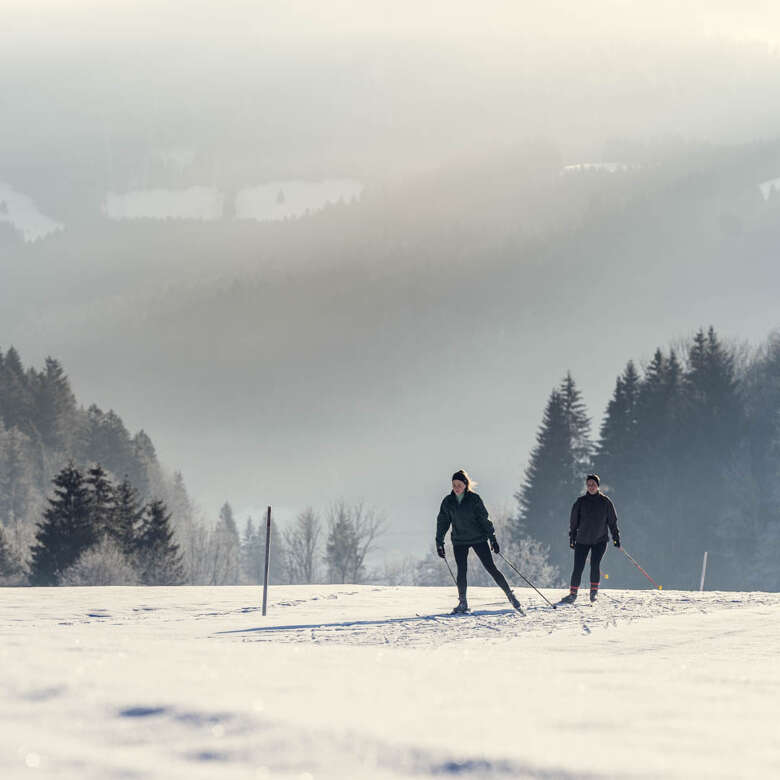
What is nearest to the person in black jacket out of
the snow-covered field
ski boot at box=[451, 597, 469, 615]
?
ski boot at box=[451, 597, 469, 615]

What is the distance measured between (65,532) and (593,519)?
5079 cm

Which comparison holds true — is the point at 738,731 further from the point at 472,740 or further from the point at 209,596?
the point at 209,596

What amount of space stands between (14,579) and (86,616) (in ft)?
211

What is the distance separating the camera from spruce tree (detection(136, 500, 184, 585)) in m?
67.2

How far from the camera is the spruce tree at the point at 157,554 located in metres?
67.2

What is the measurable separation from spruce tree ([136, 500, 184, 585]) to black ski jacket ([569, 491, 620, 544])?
5132 centimetres

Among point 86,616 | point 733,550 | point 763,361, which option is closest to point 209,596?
point 86,616

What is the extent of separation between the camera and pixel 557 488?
94750 mm

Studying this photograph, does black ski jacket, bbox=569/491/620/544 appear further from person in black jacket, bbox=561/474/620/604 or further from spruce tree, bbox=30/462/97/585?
spruce tree, bbox=30/462/97/585

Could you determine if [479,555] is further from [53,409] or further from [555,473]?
[53,409]

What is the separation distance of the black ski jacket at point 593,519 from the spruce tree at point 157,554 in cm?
5132

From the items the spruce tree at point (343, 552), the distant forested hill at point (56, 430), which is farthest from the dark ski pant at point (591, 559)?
the distant forested hill at point (56, 430)

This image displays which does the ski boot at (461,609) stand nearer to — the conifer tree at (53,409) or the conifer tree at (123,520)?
the conifer tree at (123,520)

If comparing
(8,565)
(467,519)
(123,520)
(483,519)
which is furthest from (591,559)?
(8,565)
